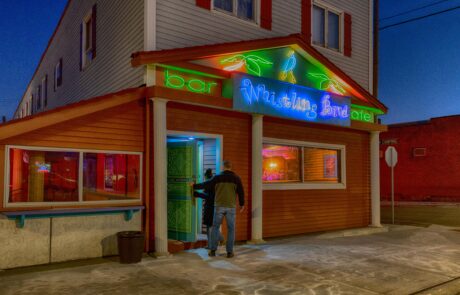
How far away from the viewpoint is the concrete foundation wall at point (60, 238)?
7.21m

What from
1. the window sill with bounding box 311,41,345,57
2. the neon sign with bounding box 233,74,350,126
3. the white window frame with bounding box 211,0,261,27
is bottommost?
the neon sign with bounding box 233,74,350,126

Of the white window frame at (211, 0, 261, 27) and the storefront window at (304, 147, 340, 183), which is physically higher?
the white window frame at (211, 0, 261, 27)

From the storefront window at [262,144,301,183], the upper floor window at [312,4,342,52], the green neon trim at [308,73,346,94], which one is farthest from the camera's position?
the upper floor window at [312,4,342,52]

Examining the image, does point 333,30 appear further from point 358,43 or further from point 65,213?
point 65,213

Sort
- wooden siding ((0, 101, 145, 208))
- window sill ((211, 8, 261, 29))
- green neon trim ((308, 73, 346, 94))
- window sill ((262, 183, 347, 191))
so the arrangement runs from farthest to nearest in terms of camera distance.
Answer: green neon trim ((308, 73, 346, 94))
window sill ((262, 183, 347, 191))
window sill ((211, 8, 261, 29))
wooden siding ((0, 101, 145, 208))

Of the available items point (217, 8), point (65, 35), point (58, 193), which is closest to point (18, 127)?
point (58, 193)

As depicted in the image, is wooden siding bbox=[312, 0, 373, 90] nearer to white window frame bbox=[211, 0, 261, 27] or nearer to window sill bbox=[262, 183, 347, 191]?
white window frame bbox=[211, 0, 261, 27]

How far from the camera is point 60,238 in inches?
304

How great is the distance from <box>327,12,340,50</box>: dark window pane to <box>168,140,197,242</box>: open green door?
21.7 ft

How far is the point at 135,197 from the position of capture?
8.75 meters

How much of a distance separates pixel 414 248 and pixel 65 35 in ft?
47.7

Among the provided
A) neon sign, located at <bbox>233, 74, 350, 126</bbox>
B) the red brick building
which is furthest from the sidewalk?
the red brick building

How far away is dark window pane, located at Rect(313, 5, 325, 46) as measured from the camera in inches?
518

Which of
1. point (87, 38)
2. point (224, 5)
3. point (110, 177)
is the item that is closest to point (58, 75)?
point (87, 38)
